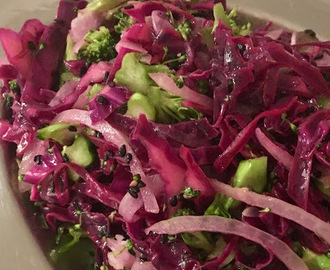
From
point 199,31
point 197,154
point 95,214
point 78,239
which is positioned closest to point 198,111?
point 197,154

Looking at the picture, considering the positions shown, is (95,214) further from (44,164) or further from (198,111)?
(198,111)

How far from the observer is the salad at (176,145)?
1.63 metres

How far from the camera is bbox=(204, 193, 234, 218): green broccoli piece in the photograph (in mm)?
1632

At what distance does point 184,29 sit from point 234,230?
816 mm

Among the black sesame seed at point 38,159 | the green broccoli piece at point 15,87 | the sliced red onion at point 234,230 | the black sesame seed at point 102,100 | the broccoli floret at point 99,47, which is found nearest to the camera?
the sliced red onion at point 234,230

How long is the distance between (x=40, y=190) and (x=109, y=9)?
0.84 m

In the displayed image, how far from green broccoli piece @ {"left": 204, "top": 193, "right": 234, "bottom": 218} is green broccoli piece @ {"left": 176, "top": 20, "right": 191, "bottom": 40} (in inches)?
25.5

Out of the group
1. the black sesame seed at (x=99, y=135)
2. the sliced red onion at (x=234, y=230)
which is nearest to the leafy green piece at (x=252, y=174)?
the sliced red onion at (x=234, y=230)

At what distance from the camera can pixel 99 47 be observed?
200 cm

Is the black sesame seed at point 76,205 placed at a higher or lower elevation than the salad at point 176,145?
lower

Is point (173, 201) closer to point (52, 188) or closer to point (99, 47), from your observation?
point (52, 188)

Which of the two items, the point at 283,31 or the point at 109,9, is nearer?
the point at 109,9

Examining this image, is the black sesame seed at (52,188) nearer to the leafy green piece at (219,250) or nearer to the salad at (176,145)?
the salad at (176,145)

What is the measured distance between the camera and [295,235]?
65.2 inches
